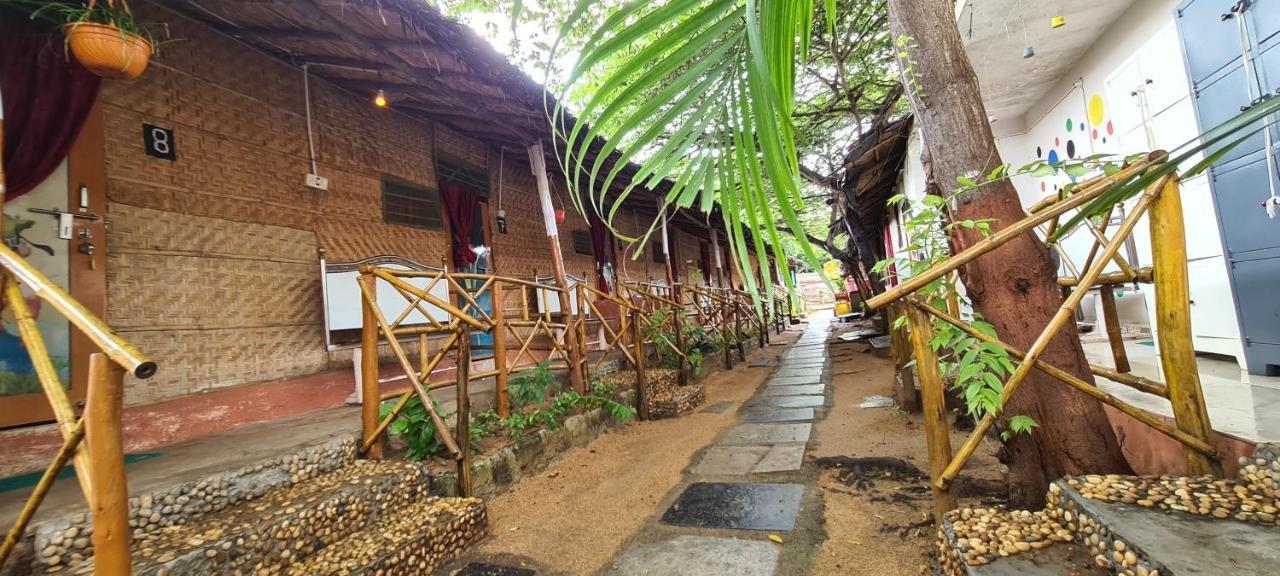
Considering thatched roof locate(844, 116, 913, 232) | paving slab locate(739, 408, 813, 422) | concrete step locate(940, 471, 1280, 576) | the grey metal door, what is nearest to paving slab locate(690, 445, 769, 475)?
paving slab locate(739, 408, 813, 422)

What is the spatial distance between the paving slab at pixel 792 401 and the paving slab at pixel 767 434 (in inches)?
28.6

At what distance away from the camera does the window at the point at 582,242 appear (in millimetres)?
8500

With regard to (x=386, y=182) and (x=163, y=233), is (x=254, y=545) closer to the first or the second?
(x=163, y=233)

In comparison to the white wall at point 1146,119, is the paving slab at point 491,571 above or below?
below

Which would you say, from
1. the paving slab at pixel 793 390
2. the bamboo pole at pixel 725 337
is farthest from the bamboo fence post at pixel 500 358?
the bamboo pole at pixel 725 337

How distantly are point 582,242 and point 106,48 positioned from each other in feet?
20.6

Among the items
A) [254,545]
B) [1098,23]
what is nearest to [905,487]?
[254,545]

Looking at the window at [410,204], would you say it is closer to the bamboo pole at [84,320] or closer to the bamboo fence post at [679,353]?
the bamboo fence post at [679,353]

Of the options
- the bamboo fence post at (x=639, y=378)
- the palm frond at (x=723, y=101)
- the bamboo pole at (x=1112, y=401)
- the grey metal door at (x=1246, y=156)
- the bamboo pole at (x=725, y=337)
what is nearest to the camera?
the palm frond at (x=723, y=101)

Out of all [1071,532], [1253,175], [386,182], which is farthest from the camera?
[386,182]

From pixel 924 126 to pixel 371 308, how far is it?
292 centimetres

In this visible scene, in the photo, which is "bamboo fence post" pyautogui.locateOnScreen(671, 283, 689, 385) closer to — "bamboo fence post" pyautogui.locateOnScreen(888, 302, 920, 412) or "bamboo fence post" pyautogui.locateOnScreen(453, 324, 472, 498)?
"bamboo fence post" pyautogui.locateOnScreen(888, 302, 920, 412)

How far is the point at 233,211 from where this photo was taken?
3928 mm

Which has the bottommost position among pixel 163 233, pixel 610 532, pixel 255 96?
pixel 610 532
